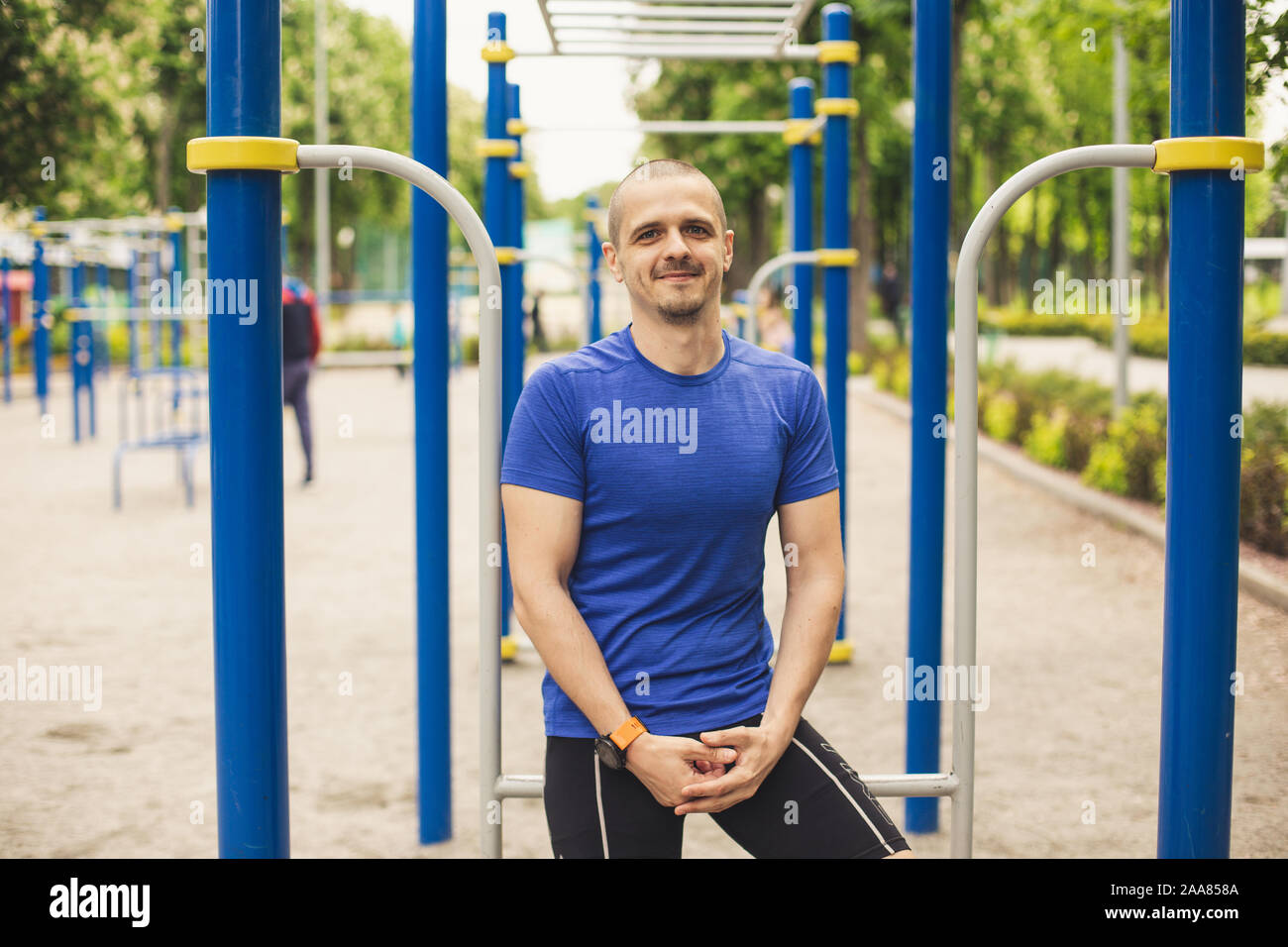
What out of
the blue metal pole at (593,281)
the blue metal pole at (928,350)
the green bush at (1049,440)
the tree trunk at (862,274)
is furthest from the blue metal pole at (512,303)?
the tree trunk at (862,274)

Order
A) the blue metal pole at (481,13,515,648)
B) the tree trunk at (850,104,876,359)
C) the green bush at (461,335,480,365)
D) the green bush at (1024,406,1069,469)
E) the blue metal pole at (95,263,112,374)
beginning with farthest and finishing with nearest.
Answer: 1. the green bush at (461,335,480,365)
2. the tree trunk at (850,104,876,359)
3. the blue metal pole at (95,263,112,374)
4. the green bush at (1024,406,1069,469)
5. the blue metal pole at (481,13,515,648)

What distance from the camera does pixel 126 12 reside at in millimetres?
13383

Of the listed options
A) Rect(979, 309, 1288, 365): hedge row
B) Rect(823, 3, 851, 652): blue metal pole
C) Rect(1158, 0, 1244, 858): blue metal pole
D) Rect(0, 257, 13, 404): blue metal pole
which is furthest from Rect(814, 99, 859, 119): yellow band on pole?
Rect(0, 257, 13, 404): blue metal pole

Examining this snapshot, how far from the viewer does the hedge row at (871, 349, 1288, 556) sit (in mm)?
7035

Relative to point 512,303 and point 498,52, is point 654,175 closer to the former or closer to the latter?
point 498,52

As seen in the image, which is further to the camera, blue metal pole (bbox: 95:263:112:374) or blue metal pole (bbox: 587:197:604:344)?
blue metal pole (bbox: 95:263:112:374)

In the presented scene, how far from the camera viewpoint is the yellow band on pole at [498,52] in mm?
4801

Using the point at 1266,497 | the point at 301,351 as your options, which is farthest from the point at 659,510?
the point at 301,351

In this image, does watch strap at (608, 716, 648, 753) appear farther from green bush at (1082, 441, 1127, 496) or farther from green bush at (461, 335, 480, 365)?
green bush at (461, 335, 480, 365)

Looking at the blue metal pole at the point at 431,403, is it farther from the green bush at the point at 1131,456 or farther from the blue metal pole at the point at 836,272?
the green bush at the point at 1131,456

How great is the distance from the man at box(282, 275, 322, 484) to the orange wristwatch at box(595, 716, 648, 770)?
844cm

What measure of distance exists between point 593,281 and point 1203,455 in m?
8.56

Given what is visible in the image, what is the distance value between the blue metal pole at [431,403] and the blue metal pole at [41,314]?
488 inches

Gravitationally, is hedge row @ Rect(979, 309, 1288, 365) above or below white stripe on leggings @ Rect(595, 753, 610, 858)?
above
